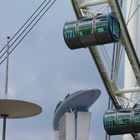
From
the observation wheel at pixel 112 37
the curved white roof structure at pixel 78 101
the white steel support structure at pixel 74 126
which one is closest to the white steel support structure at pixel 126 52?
the observation wheel at pixel 112 37

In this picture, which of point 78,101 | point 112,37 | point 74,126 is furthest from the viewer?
point 74,126

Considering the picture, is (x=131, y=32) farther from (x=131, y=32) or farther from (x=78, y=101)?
(x=78, y=101)

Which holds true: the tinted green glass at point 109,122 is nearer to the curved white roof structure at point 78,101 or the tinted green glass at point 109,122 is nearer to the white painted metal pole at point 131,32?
the white painted metal pole at point 131,32

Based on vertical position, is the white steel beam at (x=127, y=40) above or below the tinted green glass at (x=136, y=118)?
above

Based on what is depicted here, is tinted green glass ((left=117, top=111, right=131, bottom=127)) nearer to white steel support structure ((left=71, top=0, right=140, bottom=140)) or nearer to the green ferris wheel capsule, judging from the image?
white steel support structure ((left=71, top=0, right=140, bottom=140))

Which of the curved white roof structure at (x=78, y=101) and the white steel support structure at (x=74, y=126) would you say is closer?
the curved white roof structure at (x=78, y=101)

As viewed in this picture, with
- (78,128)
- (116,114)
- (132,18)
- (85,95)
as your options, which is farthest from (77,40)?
(78,128)

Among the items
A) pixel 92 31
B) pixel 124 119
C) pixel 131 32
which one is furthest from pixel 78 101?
pixel 92 31

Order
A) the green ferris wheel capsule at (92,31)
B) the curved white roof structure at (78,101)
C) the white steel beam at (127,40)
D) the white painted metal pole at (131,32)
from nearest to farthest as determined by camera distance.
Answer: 1. the green ferris wheel capsule at (92,31)
2. the white steel beam at (127,40)
3. the white painted metal pole at (131,32)
4. the curved white roof structure at (78,101)

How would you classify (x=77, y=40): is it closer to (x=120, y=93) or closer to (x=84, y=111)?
(x=120, y=93)

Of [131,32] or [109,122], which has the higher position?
[131,32]

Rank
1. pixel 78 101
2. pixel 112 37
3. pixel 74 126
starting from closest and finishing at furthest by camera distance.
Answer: pixel 112 37 → pixel 78 101 → pixel 74 126

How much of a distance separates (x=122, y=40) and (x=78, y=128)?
108053mm

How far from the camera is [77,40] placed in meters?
34.5
